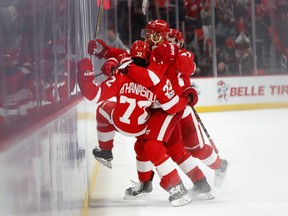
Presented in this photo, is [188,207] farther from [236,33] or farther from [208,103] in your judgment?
[236,33]

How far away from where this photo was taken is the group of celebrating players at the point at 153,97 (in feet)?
9.60

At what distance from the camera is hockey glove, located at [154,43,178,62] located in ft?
9.51

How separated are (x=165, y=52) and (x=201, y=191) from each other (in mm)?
786

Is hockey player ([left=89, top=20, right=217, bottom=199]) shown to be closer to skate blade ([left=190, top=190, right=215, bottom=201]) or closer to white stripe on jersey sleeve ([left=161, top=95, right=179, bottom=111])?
white stripe on jersey sleeve ([left=161, top=95, right=179, bottom=111])

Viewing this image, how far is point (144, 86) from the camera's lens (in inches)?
116

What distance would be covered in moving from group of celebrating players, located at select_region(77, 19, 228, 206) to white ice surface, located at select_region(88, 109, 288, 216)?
0.54 feet

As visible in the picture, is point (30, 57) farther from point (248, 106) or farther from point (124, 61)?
point (248, 106)

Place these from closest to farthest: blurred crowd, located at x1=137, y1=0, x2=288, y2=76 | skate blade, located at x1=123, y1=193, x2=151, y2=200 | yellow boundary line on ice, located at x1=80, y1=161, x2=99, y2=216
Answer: yellow boundary line on ice, located at x1=80, y1=161, x2=99, y2=216
skate blade, located at x1=123, y1=193, x2=151, y2=200
blurred crowd, located at x1=137, y1=0, x2=288, y2=76

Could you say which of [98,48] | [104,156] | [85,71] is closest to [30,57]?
[85,71]

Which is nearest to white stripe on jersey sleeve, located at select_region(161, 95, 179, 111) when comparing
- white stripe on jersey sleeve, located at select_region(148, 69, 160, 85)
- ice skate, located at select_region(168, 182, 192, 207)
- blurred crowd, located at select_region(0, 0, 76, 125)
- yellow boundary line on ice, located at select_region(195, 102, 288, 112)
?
white stripe on jersey sleeve, located at select_region(148, 69, 160, 85)

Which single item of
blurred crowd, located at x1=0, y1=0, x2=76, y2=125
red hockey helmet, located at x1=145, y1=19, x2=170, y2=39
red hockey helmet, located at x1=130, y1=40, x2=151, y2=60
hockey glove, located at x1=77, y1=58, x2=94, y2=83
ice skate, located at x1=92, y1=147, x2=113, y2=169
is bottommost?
ice skate, located at x1=92, y1=147, x2=113, y2=169

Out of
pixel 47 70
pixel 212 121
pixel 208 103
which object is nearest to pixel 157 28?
pixel 47 70

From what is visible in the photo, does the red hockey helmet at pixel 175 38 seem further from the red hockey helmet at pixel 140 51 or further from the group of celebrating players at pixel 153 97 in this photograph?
the red hockey helmet at pixel 140 51

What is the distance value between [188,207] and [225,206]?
0.58ft
